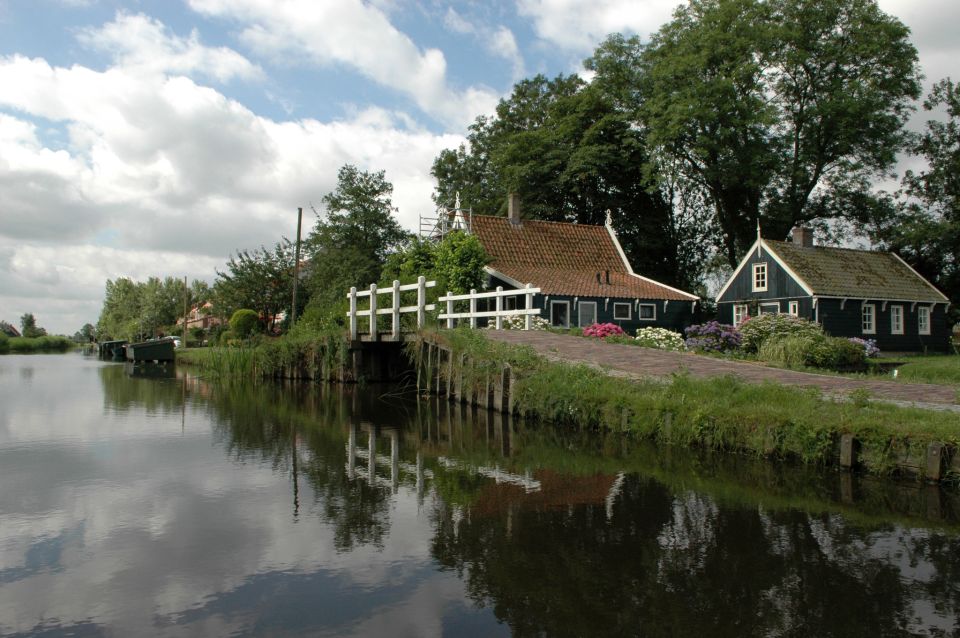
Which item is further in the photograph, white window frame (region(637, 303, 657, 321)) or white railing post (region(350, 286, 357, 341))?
white window frame (region(637, 303, 657, 321))

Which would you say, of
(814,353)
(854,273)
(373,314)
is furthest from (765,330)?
(854,273)

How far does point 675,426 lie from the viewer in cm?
1027

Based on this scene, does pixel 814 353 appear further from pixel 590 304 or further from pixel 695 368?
pixel 590 304

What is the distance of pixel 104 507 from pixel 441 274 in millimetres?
19877

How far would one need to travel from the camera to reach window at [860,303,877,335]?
31188mm

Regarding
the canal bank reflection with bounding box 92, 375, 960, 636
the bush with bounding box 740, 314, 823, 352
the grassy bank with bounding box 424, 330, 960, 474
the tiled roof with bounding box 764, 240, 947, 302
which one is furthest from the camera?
the tiled roof with bounding box 764, 240, 947, 302

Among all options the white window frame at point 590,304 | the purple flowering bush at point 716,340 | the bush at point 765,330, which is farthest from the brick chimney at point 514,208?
the bush at point 765,330

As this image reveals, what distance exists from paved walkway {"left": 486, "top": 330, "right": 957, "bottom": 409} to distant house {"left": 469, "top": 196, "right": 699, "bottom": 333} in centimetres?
1005

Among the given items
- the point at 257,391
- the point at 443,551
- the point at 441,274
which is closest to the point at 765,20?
the point at 441,274

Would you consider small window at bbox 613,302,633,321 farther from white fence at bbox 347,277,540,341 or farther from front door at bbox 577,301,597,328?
white fence at bbox 347,277,540,341

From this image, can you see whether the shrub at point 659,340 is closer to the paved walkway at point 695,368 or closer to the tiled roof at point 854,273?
the paved walkway at point 695,368

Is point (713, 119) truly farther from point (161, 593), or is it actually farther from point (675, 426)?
point (161, 593)

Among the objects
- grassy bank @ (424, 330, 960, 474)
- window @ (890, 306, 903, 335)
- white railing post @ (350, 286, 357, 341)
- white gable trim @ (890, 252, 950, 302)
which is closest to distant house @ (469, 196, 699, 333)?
white railing post @ (350, 286, 357, 341)

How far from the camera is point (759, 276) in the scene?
3222 centimetres
